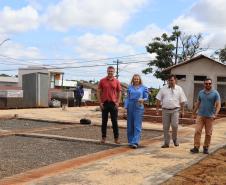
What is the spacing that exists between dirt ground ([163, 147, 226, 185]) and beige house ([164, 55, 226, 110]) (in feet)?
72.3

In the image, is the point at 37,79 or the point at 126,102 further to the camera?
the point at 37,79

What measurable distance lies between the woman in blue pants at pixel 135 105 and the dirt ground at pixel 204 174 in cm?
199

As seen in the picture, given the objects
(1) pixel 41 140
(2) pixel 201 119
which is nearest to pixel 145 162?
(2) pixel 201 119

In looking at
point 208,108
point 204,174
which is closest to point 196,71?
point 208,108

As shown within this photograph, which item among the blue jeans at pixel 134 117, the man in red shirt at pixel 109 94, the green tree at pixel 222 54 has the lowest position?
the blue jeans at pixel 134 117

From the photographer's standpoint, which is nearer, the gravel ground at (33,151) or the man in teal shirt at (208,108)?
the gravel ground at (33,151)

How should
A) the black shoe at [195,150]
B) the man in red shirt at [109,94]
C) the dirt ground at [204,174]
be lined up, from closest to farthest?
1. the dirt ground at [204,174]
2. the black shoe at [195,150]
3. the man in red shirt at [109,94]

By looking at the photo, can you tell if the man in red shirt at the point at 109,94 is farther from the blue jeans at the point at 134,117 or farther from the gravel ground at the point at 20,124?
the gravel ground at the point at 20,124

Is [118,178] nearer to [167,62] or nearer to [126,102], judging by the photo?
[126,102]

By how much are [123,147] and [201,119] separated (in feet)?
5.81

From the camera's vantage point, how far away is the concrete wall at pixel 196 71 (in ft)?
103

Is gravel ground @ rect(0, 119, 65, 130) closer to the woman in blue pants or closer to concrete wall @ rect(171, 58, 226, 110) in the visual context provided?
the woman in blue pants

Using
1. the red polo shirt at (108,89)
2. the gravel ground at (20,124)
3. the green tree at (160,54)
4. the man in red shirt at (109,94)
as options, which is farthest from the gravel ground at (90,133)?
the green tree at (160,54)

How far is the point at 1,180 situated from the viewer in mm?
7211
